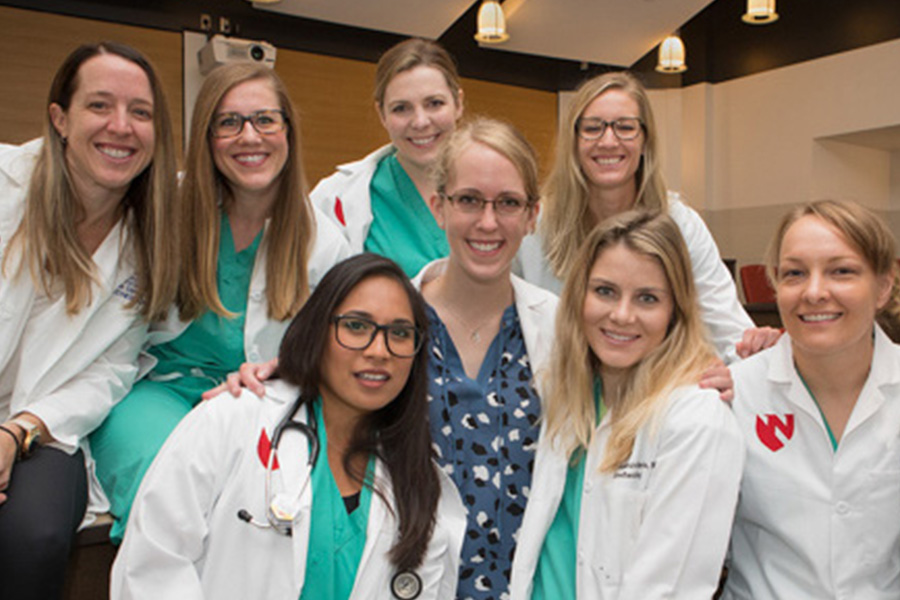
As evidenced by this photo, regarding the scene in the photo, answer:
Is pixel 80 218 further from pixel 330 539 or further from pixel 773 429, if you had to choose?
pixel 773 429

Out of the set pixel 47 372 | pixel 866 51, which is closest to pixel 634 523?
pixel 47 372

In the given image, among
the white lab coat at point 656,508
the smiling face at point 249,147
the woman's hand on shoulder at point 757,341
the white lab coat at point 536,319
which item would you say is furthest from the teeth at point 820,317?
the smiling face at point 249,147

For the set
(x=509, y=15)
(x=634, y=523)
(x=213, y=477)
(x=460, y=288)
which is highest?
(x=509, y=15)

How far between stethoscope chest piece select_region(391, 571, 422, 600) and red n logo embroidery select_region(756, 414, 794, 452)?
804 mm

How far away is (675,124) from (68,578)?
8.62 metres

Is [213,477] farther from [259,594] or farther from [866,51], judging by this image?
[866,51]

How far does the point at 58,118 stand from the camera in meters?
1.96

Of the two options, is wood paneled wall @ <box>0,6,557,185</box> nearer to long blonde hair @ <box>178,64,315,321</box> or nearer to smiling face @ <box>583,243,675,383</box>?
long blonde hair @ <box>178,64,315,321</box>

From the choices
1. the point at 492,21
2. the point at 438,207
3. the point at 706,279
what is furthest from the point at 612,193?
the point at 492,21

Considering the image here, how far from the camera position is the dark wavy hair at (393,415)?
1.69m

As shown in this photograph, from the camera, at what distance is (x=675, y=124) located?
30.3 feet

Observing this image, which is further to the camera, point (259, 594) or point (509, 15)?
point (509, 15)

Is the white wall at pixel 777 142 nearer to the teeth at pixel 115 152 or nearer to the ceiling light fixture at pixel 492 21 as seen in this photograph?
the ceiling light fixture at pixel 492 21

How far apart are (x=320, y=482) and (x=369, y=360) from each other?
10.6 inches
